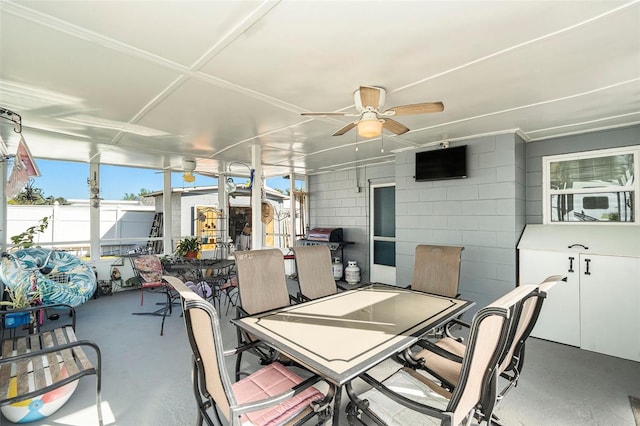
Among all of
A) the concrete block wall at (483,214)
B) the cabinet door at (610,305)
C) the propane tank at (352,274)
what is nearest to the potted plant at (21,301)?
the propane tank at (352,274)

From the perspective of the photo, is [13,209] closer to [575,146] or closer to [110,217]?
[110,217]

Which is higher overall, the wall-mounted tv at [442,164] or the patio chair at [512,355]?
the wall-mounted tv at [442,164]

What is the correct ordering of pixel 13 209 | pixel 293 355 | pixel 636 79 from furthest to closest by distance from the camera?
pixel 13 209
pixel 636 79
pixel 293 355

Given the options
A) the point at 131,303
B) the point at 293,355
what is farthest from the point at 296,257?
the point at 131,303

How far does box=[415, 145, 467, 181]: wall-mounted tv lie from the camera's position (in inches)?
154

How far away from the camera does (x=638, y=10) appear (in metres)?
1.45

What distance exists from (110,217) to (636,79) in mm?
8856

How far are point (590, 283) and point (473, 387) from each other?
2846 mm

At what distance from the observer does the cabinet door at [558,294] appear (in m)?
3.20

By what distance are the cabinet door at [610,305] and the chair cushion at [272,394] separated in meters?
3.32

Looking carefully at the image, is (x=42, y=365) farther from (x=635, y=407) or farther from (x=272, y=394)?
(x=635, y=407)

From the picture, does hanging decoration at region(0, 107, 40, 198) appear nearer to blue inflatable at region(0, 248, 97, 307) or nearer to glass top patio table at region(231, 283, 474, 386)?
blue inflatable at region(0, 248, 97, 307)

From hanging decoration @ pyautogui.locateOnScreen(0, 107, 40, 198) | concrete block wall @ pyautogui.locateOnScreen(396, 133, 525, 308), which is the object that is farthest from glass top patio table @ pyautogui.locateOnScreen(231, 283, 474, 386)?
hanging decoration @ pyautogui.locateOnScreen(0, 107, 40, 198)

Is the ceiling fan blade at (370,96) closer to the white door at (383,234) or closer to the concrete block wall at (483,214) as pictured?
the concrete block wall at (483,214)
